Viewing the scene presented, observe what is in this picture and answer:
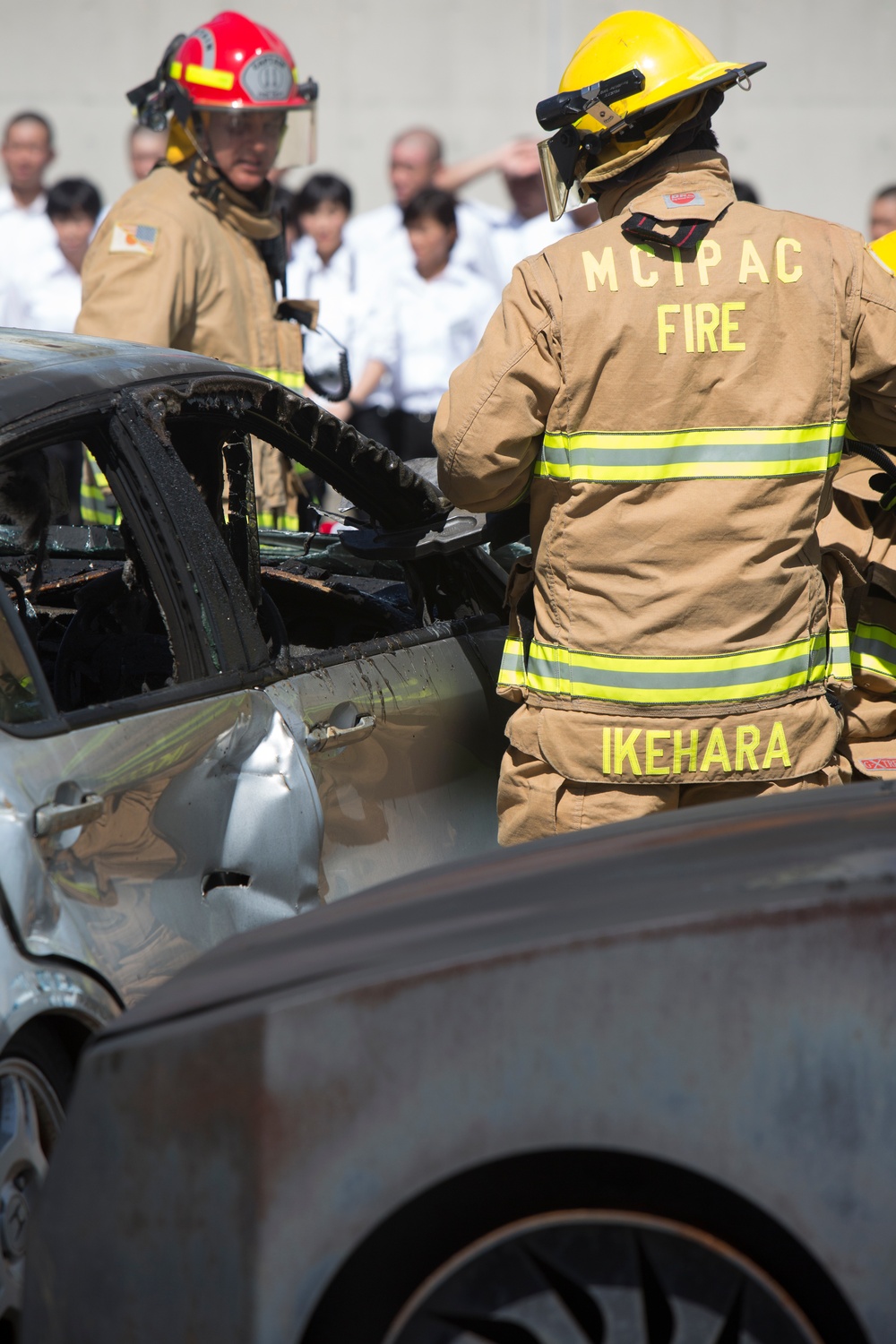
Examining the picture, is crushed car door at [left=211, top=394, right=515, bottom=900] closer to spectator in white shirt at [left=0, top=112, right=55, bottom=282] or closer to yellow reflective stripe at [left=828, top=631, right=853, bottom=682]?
yellow reflective stripe at [left=828, top=631, right=853, bottom=682]

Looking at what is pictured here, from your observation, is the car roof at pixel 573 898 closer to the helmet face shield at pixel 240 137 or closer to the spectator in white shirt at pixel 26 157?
the helmet face shield at pixel 240 137

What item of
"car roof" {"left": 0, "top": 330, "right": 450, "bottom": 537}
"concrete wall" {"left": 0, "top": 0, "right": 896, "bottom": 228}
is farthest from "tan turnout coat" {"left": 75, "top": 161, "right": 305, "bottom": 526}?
"concrete wall" {"left": 0, "top": 0, "right": 896, "bottom": 228}

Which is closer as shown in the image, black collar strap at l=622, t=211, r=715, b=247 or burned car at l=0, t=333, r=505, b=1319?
burned car at l=0, t=333, r=505, b=1319

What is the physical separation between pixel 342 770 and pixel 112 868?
1.98ft

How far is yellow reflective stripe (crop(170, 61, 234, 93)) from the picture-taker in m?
4.82

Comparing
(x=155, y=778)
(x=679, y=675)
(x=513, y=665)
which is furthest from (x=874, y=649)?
(x=155, y=778)

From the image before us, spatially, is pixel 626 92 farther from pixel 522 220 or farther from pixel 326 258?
pixel 326 258

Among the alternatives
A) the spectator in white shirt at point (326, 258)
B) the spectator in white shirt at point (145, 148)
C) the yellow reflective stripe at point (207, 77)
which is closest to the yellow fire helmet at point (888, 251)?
the yellow reflective stripe at point (207, 77)

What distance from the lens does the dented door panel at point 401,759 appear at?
2.67 meters

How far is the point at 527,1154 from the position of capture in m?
1.54

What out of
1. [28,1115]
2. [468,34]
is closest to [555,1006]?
[28,1115]

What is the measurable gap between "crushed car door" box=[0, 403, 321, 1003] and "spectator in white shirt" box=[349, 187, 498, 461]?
468 cm

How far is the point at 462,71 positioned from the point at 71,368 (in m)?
8.29

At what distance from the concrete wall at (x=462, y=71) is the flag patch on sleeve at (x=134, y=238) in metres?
5.81
